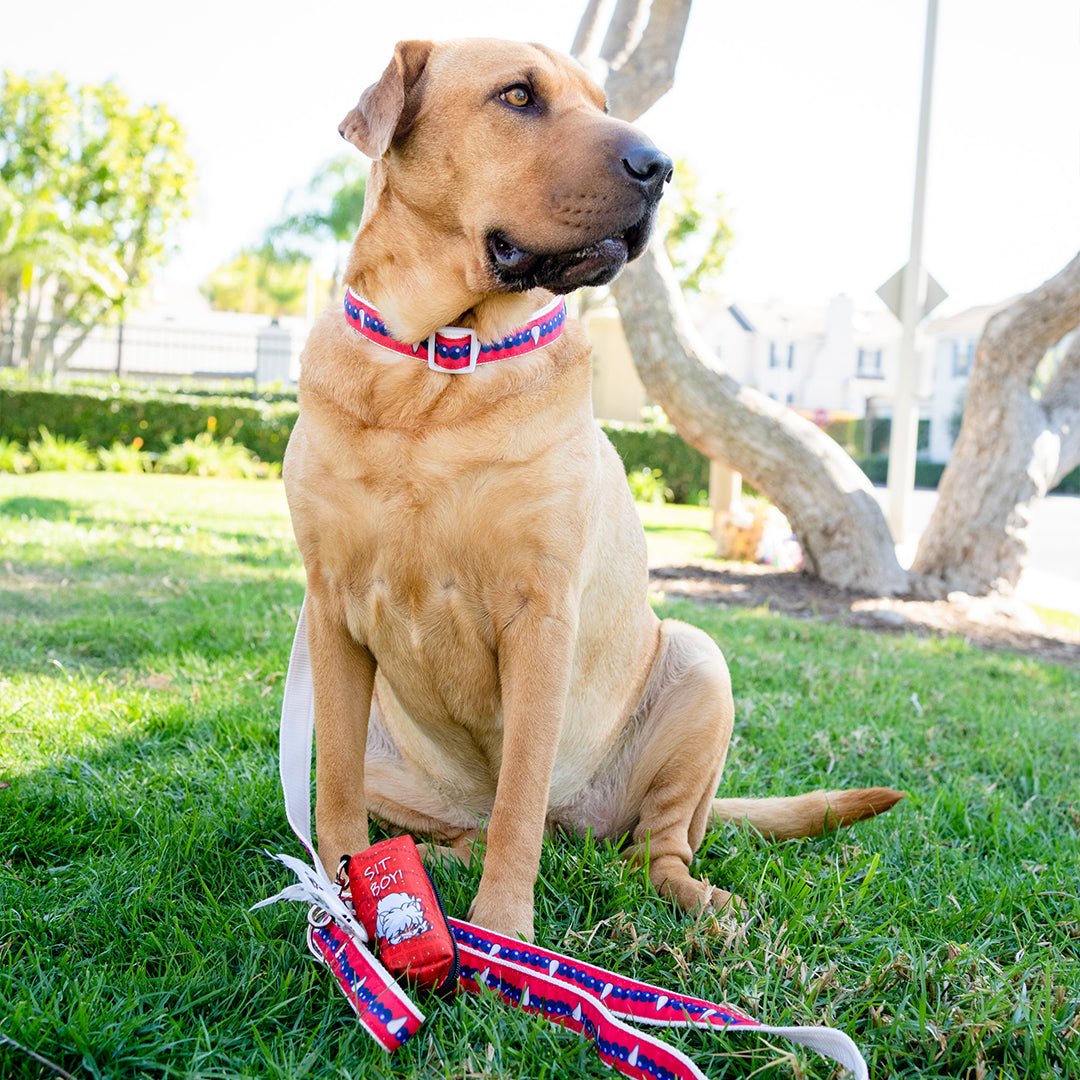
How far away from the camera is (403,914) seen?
1911 mm

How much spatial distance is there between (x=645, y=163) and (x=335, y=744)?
146 cm

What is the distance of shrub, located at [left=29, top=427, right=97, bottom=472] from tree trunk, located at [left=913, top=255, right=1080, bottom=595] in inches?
432

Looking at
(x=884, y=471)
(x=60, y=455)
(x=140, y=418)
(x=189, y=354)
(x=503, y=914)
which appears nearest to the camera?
(x=503, y=914)

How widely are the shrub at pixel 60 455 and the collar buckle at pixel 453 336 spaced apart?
1270 centimetres

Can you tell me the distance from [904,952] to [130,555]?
609 cm

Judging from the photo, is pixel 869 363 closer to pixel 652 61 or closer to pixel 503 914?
pixel 652 61

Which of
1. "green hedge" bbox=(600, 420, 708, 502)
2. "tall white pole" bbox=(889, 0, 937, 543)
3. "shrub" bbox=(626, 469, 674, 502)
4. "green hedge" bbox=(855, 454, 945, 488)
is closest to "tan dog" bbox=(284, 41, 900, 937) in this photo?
"tall white pole" bbox=(889, 0, 937, 543)

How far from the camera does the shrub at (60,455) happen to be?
13.4 m

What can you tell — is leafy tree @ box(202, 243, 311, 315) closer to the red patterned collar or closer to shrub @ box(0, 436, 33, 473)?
shrub @ box(0, 436, 33, 473)

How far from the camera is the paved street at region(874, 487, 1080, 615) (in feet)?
31.3

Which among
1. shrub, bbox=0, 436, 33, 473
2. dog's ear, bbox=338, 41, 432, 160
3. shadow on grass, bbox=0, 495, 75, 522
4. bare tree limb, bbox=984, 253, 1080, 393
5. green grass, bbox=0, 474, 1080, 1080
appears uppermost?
bare tree limb, bbox=984, 253, 1080, 393

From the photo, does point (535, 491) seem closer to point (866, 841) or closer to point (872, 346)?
point (866, 841)

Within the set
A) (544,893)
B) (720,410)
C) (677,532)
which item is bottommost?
(544,893)

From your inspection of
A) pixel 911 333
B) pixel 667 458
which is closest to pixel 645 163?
pixel 911 333
